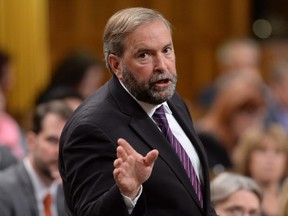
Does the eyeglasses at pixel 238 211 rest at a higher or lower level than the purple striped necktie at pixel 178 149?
lower

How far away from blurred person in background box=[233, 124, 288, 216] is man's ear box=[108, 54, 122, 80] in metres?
2.58

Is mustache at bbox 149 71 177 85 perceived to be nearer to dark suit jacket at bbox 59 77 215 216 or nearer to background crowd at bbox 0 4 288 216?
dark suit jacket at bbox 59 77 215 216

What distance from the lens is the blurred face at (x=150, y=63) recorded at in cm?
304

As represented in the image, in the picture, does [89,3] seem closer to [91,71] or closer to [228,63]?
[228,63]

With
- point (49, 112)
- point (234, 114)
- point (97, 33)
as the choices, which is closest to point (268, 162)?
point (234, 114)

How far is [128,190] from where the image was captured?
2885mm

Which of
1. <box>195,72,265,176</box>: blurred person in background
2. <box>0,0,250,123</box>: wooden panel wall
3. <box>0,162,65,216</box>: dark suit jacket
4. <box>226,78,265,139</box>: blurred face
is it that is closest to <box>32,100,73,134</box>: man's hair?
<box>0,162,65,216</box>: dark suit jacket

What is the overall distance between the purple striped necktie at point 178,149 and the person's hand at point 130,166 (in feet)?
1.09

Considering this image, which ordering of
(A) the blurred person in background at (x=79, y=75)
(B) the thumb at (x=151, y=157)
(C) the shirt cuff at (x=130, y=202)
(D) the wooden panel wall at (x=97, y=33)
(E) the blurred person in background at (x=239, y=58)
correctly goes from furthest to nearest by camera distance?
(E) the blurred person in background at (x=239, y=58)
(D) the wooden panel wall at (x=97, y=33)
(A) the blurred person in background at (x=79, y=75)
(C) the shirt cuff at (x=130, y=202)
(B) the thumb at (x=151, y=157)

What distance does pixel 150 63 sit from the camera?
9.97ft

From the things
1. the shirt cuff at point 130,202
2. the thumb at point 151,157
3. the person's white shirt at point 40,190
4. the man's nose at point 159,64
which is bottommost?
the person's white shirt at point 40,190

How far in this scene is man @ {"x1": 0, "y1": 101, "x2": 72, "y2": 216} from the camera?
14.7 feet

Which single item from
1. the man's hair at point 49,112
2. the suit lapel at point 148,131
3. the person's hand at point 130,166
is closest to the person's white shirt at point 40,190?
the man's hair at point 49,112

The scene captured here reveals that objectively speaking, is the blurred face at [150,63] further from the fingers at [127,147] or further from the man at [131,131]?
the fingers at [127,147]
